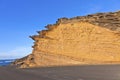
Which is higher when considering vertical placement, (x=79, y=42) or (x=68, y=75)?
(x=79, y=42)

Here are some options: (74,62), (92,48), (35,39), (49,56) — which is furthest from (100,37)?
(35,39)

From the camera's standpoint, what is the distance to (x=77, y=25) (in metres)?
58.8

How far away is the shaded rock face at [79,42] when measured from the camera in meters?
54.1

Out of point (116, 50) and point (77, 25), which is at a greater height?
point (77, 25)

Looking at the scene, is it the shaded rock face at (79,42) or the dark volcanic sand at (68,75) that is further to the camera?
the shaded rock face at (79,42)

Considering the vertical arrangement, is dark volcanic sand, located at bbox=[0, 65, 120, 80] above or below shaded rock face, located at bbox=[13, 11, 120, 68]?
below

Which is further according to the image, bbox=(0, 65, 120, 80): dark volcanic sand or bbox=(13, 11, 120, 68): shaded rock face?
bbox=(13, 11, 120, 68): shaded rock face

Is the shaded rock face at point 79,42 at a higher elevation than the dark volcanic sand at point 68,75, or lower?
higher

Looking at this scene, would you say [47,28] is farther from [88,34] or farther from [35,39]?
[88,34]

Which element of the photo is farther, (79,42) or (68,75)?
(79,42)

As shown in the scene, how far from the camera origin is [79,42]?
189ft

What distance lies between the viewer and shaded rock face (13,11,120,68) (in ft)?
178

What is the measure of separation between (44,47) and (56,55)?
13.3 feet


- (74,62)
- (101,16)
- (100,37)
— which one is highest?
(101,16)
